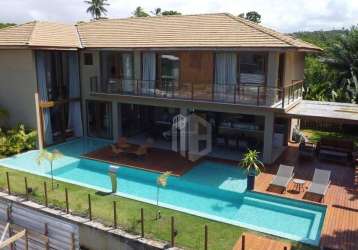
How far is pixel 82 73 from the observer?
25750mm

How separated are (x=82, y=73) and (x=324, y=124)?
756 inches

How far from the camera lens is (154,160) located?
845 inches

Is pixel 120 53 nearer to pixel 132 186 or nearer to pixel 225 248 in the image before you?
pixel 132 186

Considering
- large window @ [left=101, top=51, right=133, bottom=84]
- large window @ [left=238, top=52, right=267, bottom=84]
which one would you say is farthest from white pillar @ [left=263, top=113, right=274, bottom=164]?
large window @ [left=101, top=51, right=133, bottom=84]

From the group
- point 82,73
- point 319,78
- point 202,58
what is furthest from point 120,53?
point 319,78

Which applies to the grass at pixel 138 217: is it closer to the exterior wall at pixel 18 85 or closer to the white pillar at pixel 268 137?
the exterior wall at pixel 18 85

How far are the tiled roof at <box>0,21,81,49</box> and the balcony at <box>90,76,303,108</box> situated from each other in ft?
10.3

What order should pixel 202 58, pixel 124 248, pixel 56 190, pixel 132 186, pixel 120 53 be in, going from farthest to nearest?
pixel 120 53
pixel 202 58
pixel 132 186
pixel 56 190
pixel 124 248

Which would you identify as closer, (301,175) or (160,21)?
(301,175)

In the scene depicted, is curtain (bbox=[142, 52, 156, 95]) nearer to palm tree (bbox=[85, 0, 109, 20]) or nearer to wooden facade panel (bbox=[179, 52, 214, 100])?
wooden facade panel (bbox=[179, 52, 214, 100])

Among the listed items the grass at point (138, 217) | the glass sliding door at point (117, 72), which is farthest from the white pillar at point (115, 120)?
the grass at point (138, 217)

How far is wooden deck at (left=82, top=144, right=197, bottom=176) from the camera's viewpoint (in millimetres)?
20016

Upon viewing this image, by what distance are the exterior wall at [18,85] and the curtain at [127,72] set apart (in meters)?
5.59

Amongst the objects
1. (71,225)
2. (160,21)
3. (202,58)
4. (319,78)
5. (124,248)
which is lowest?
(124,248)
